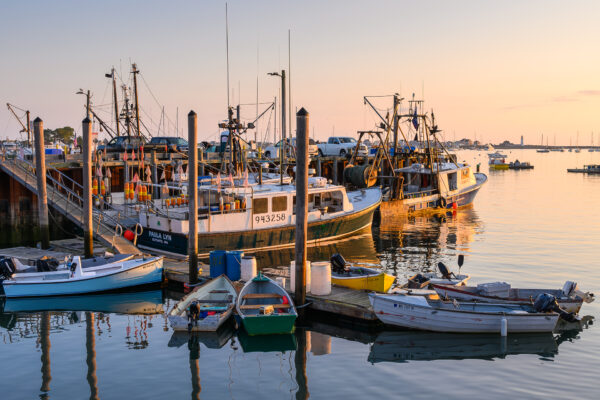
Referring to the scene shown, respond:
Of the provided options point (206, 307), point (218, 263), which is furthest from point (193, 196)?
point (206, 307)

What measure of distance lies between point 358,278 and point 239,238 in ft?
25.4

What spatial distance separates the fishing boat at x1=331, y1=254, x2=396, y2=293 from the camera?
1723 centimetres

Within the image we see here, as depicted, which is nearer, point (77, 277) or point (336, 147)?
point (77, 277)

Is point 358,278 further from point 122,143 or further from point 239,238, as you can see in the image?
point 122,143

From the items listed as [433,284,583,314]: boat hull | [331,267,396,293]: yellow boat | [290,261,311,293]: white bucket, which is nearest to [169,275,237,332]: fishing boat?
[290,261,311,293]: white bucket

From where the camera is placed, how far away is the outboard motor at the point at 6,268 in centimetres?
1836

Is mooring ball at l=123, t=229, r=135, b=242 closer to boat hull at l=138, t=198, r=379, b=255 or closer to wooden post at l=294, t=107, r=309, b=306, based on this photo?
boat hull at l=138, t=198, r=379, b=255

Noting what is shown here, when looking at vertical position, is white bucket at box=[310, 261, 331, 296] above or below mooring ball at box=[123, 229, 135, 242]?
below

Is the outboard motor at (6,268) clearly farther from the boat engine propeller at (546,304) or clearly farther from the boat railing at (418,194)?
the boat railing at (418,194)

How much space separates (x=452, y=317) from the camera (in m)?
14.8

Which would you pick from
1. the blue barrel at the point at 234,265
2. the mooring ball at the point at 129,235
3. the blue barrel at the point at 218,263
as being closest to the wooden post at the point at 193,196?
the blue barrel at the point at 218,263

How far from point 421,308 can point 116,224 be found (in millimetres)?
13524

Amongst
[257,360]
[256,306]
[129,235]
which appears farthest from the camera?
[129,235]

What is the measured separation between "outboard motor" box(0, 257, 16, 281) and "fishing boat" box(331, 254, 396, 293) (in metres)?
10.1
